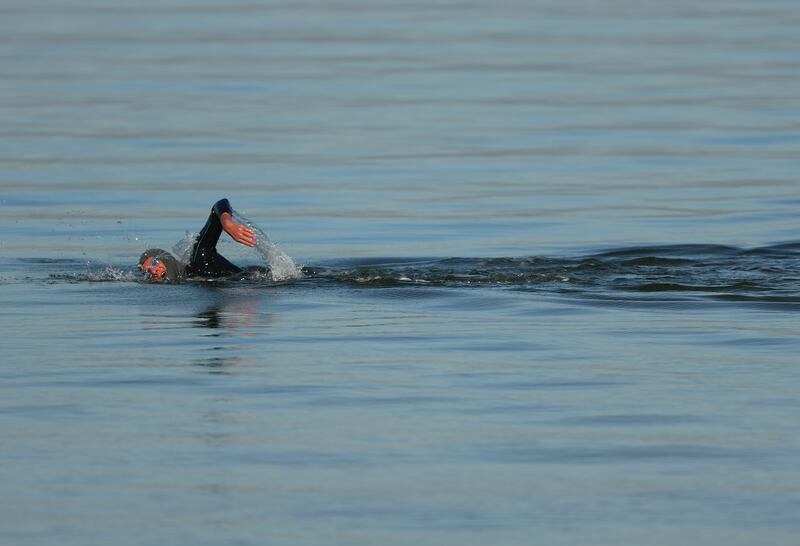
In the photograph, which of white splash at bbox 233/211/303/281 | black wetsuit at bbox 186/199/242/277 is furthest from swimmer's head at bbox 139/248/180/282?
white splash at bbox 233/211/303/281

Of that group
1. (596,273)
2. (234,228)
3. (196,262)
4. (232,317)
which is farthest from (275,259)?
(596,273)

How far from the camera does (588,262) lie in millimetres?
17969

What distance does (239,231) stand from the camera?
15.9m

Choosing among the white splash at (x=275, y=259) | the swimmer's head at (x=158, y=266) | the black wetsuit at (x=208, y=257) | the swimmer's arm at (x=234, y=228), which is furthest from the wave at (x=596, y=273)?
the swimmer's arm at (x=234, y=228)

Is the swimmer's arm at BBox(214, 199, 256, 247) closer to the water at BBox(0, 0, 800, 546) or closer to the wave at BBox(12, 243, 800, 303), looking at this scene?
the water at BBox(0, 0, 800, 546)

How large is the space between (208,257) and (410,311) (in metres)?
2.59

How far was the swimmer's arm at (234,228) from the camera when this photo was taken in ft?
51.9

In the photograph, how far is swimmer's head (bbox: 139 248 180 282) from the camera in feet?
55.0

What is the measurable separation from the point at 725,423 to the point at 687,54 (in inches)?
1243

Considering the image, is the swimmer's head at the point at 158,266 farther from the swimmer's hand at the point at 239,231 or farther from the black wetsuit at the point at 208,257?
the swimmer's hand at the point at 239,231

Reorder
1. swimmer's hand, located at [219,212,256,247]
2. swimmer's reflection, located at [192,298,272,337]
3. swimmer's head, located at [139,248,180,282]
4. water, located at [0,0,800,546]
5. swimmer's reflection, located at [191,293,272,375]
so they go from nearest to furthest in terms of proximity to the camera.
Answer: water, located at [0,0,800,546] < swimmer's reflection, located at [191,293,272,375] < swimmer's reflection, located at [192,298,272,337] < swimmer's hand, located at [219,212,256,247] < swimmer's head, located at [139,248,180,282]

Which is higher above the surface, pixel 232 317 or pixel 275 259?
pixel 275 259

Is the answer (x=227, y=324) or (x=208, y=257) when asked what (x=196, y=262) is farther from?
(x=227, y=324)

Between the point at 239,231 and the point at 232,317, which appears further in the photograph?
the point at 239,231
